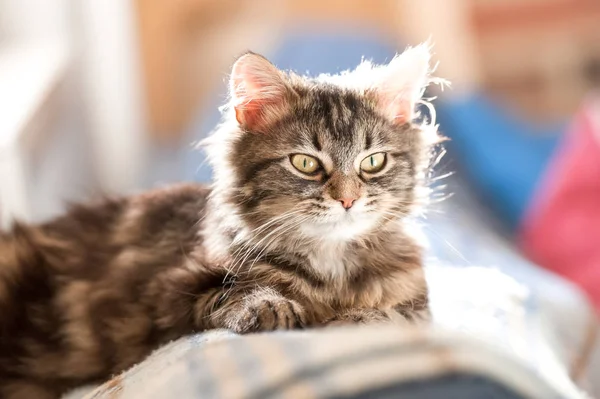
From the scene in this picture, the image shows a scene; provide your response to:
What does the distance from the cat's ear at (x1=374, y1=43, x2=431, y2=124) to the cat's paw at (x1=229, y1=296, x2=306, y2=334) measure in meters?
0.41

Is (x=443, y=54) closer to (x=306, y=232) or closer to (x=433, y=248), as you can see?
(x=433, y=248)

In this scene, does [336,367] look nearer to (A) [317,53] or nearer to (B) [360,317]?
(B) [360,317]

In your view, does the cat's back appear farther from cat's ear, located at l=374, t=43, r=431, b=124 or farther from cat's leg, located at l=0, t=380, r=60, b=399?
cat's ear, located at l=374, t=43, r=431, b=124

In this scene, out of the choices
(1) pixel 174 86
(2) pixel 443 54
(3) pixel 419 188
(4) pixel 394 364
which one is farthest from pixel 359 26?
(4) pixel 394 364

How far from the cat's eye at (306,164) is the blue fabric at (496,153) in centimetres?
152

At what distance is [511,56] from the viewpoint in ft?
13.7

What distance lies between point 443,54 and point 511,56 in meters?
0.60

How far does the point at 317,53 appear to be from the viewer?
2.89m

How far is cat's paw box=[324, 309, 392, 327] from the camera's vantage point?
1.03 metres

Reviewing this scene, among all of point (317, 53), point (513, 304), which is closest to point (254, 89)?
point (513, 304)

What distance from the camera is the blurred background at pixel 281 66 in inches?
91.5

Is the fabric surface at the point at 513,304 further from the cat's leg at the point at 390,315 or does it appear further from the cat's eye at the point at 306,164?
the cat's eye at the point at 306,164

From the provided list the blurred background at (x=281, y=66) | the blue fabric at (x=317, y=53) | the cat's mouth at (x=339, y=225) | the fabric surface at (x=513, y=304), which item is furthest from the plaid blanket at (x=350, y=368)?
the blue fabric at (x=317, y=53)

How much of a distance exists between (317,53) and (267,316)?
205cm
